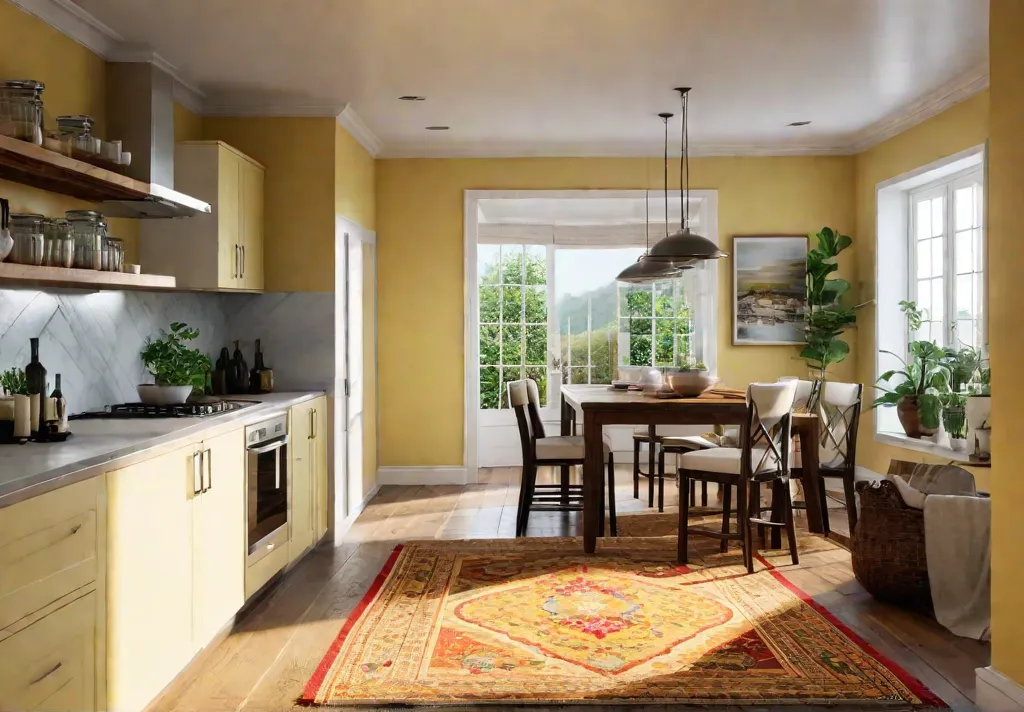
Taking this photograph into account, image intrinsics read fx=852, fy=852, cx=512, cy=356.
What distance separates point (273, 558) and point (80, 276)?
1.75m

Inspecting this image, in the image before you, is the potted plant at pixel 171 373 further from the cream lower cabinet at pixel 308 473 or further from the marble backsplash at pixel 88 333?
the cream lower cabinet at pixel 308 473

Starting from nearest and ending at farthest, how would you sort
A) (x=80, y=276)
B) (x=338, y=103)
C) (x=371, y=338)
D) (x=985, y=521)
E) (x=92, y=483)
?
1. (x=92, y=483)
2. (x=80, y=276)
3. (x=985, y=521)
4. (x=338, y=103)
5. (x=371, y=338)

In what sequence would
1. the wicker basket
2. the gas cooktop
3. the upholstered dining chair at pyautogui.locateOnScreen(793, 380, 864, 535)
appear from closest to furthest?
the gas cooktop, the wicker basket, the upholstered dining chair at pyautogui.locateOnScreen(793, 380, 864, 535)

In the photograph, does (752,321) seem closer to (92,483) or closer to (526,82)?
(526,82)

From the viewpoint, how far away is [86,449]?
8.64ft

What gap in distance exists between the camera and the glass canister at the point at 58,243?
3.01 meters

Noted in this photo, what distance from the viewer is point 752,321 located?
7070 millimetres

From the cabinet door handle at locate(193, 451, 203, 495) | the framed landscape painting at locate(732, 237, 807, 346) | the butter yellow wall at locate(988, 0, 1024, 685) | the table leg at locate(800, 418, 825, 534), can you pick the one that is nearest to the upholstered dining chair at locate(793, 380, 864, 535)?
the table leg at locate(800, 418, 825, 534)

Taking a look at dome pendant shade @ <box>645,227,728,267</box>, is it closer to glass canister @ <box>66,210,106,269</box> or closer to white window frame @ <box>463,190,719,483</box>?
white window frame @ <box>463,190,719,483</box>

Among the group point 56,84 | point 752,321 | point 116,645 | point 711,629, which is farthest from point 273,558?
point 752,321

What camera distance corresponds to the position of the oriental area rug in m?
2.98

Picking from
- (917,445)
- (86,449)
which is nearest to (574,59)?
(86,449)

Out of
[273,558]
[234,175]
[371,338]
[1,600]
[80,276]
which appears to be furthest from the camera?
[371,338]

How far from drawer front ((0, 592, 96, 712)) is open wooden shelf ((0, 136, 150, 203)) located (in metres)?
1.41
